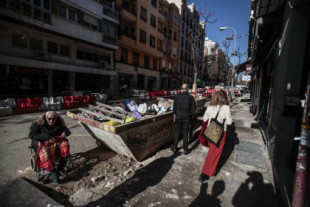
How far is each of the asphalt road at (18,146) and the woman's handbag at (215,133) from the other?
3.36 meters

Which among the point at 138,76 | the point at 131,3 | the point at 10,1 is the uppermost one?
the point at 131,3

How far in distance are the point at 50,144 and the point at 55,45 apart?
14.9 m

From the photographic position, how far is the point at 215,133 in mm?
3352

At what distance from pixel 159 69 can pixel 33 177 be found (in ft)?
93.8

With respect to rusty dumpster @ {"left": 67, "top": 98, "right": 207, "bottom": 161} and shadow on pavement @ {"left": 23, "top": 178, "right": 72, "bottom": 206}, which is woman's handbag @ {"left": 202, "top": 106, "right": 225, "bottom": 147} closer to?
rusty dumpster @ {"left": 67, "top": 98, "right": 207, "bottom": 161}

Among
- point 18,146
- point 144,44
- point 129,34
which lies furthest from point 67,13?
point 18,146

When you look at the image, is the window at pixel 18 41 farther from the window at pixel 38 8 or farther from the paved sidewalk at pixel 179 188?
the paved sidewalk at pixel 179 188

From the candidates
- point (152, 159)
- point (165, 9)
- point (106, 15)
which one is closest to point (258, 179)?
point (152, 159)

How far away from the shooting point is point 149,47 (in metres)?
25.5

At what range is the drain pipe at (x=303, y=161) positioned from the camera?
148 centimetres

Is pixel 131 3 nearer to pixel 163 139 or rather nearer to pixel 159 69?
pixel 159 69

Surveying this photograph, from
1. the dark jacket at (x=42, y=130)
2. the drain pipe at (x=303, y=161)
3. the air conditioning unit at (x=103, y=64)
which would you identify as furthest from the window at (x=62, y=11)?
the drain pipe at (x=303, y=161)

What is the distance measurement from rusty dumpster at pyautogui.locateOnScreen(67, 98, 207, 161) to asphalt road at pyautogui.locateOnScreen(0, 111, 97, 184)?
1.28 m

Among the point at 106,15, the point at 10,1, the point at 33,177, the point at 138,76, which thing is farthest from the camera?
the point at 138,76
